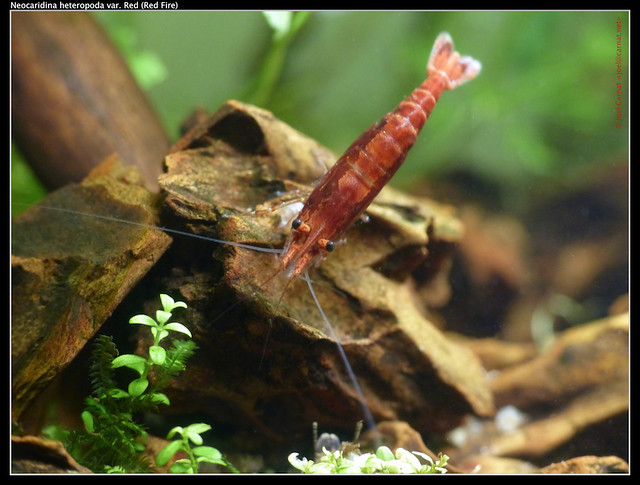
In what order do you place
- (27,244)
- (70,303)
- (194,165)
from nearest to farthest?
(70,303), (27,244), (194,165)

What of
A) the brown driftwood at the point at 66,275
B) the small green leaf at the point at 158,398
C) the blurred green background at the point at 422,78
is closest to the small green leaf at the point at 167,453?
the small green leaf at the point at 158,398

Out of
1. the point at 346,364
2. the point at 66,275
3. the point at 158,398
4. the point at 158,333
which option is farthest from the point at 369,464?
the point at 66,275

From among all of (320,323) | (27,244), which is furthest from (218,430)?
(27,244)

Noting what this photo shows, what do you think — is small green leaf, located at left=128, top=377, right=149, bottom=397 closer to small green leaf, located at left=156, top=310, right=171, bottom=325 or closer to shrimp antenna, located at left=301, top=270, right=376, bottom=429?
small green leaf, located at left=156, top=310, right=171, bottom=325

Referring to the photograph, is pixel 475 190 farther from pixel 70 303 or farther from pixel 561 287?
pixel 70 303

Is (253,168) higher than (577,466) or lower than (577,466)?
higher

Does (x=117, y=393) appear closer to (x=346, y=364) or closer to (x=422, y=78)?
(x=346, y=364)
